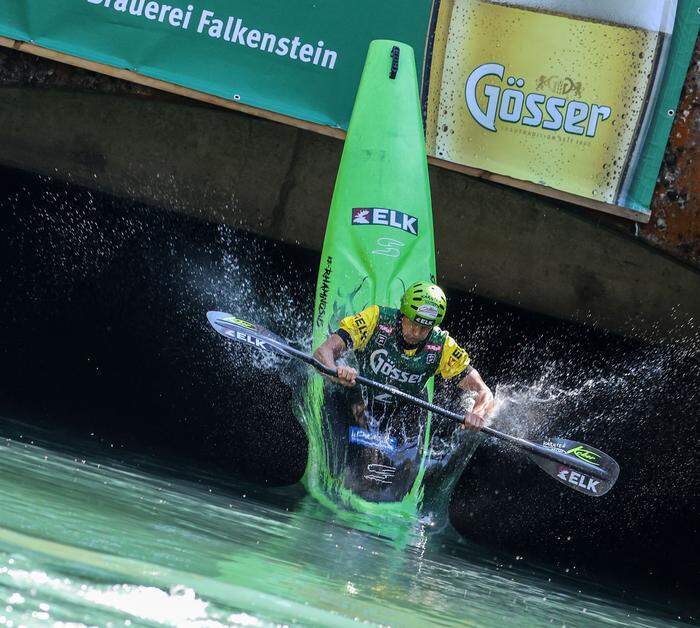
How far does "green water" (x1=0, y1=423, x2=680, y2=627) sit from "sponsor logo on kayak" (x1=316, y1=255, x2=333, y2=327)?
1.15 m

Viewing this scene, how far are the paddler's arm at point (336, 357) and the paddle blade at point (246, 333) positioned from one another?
0.62 ft

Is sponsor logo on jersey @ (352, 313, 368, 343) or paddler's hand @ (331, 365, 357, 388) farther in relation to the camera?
sponsor logo on jersey @ (352, 313, 368, 343)

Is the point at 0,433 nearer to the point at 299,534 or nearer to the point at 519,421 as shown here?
the point at 299,534

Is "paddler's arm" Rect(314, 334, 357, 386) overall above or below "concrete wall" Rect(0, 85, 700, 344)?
below

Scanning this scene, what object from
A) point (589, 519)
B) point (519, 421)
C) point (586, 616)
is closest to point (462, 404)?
point (519, 421)

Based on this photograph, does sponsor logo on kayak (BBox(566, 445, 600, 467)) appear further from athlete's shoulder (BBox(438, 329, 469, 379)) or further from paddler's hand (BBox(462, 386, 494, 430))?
athlete's shoulder (BBox(438, 329, 469, 379))

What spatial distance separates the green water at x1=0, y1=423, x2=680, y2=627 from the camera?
3.16 metres

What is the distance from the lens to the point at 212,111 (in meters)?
7.97

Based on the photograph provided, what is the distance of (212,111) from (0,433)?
11.0 feet

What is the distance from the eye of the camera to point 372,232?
22.6ft

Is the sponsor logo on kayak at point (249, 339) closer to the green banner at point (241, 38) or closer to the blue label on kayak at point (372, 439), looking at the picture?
the blue label on kayak at point (372, 439)

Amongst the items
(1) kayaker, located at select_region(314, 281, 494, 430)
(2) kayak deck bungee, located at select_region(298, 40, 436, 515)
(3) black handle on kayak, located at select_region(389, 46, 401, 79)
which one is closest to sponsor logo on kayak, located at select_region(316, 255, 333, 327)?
(2) kayak deck bungee, located at select_region(298, 40, 436, 515)

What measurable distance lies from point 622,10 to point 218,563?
515cm

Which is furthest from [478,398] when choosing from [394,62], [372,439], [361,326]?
[394,62]
